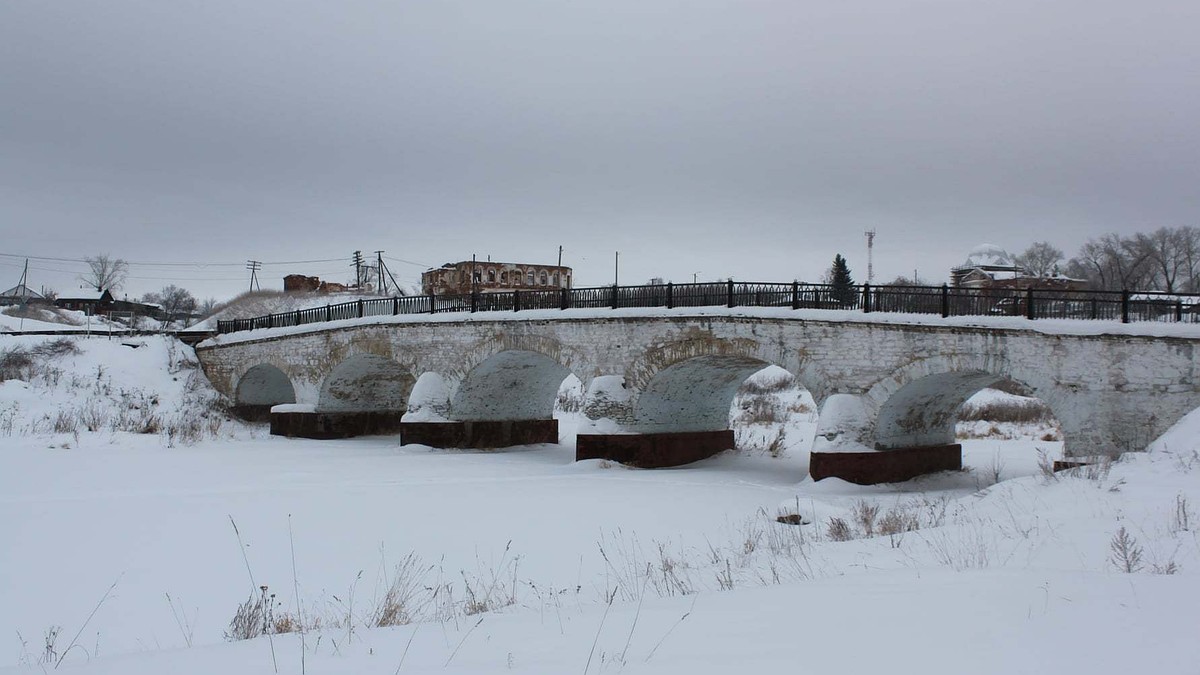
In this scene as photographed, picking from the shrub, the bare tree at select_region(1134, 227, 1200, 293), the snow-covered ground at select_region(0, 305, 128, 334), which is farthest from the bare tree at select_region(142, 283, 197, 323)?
the bare tree at select_region(1134, 227, 1200, 293)

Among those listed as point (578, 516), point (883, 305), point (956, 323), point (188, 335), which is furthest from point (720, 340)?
point (188, 335)

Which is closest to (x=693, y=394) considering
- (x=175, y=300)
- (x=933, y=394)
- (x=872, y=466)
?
(x=872, y=466)

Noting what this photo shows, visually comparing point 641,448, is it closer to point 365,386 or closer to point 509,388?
point 509,388

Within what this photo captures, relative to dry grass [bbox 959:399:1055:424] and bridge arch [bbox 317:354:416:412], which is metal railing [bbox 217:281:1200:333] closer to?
bridge arch [bbox 317:354:416:412]

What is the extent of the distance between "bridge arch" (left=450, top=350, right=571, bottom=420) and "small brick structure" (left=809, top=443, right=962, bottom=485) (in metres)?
8.62

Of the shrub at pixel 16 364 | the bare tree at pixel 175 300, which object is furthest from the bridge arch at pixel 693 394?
the bare tree at pixel 175 300

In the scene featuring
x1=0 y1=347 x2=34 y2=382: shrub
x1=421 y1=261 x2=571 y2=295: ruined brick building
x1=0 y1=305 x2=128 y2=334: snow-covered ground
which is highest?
x1=421 y1=261 x2=571 y2=295: ruined brick building

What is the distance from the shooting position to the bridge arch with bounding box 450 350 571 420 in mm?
23453

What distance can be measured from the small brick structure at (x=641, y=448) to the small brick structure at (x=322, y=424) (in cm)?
1091

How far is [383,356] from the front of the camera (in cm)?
2580

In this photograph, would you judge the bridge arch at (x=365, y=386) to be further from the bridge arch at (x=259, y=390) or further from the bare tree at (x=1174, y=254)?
the bare tree at (x=1174, y=254)

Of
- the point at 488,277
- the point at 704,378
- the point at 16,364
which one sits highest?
the point at 488,277

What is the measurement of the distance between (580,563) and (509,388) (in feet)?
50.2

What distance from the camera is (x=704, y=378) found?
2066 centimetres
